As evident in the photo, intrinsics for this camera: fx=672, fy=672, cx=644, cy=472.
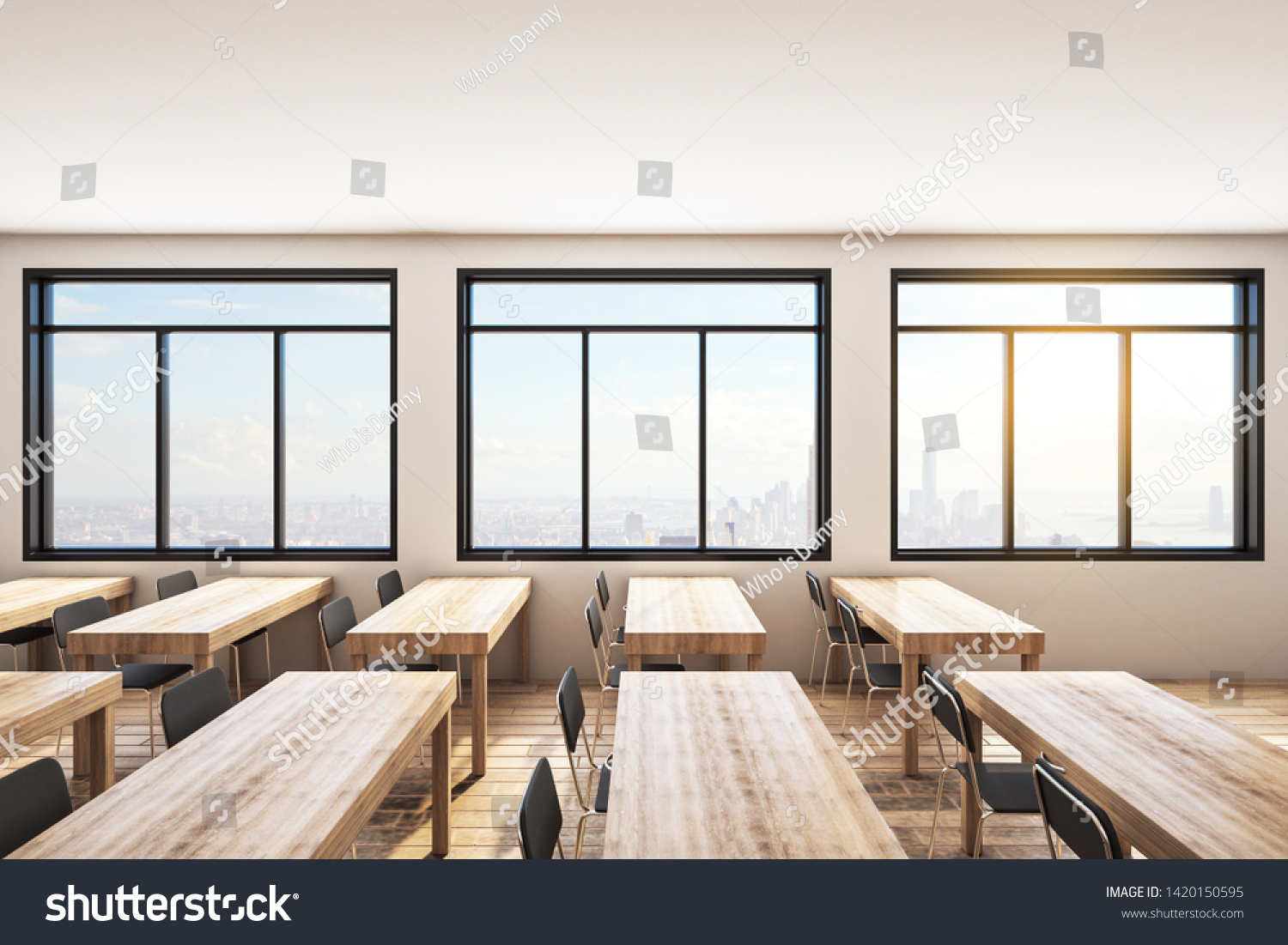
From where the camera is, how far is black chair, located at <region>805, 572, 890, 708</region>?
4250 millimetres

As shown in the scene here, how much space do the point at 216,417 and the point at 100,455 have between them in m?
0.89

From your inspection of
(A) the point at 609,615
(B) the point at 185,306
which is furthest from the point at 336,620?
(B) the point at 185,306

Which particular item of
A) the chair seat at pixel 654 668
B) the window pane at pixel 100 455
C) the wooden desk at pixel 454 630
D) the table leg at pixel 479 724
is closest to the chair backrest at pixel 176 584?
the window pane at pixel 100 455

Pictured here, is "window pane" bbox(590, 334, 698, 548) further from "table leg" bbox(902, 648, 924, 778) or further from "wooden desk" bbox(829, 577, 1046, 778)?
"table leg" bbox(902, 648, 924, 778)

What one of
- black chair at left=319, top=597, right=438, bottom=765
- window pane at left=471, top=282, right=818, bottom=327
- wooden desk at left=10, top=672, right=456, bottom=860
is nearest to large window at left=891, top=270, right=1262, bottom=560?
window pane at left=471, top=282, right=818, bottom=327

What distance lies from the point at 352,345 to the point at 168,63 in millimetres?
2245

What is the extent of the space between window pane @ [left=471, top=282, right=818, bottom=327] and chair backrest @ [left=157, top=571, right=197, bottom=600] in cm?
261

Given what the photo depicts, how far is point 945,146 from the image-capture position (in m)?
3.50

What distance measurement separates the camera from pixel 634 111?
3.13 meters

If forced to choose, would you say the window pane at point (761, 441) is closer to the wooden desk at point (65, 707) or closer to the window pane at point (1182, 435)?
the window pane at point (1182, 435)

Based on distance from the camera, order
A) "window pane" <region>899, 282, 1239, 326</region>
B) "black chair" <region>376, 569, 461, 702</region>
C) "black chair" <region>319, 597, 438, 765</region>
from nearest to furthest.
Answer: "black chair" <region>319, 597, 438, 765</region>
"black chair" <region>376, 569, 461, 702</region>
"window pane" <region>899, 282, 1239, 326</region>
